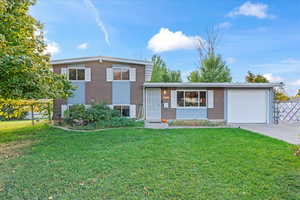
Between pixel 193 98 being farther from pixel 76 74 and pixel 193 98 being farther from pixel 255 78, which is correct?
pixel 255 78

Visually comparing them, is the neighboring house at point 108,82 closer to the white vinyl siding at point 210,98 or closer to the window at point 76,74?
the window at point 76,74

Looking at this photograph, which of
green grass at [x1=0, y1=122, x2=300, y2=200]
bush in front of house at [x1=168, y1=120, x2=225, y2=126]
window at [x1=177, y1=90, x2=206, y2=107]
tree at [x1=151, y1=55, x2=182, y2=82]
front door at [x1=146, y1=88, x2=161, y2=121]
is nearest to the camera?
green grass at [x1=0, y1=122, x2=300, y2=200]

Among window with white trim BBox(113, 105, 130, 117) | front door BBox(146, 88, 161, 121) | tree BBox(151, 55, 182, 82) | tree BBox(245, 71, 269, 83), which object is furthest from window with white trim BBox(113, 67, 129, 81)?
tree BBox(245, 71, 269, 83)

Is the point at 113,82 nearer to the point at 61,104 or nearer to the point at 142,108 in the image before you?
the point at 142,108

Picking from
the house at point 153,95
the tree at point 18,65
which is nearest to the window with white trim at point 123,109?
the house at point 153,95

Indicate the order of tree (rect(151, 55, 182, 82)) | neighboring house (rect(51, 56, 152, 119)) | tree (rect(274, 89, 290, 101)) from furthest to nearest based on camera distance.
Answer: tree (rect(151, 55, 182, 82)), tree (rect(274, 89, 290, 101)), neighboring house (rect(51, 56, 152, 119))

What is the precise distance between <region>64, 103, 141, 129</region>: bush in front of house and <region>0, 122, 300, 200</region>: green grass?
398 cm

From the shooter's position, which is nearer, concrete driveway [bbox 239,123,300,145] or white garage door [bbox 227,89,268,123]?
concrete driveway [bbox 239,123,300,145]

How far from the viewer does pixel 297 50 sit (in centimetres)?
1653

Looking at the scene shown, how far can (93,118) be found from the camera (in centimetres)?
991

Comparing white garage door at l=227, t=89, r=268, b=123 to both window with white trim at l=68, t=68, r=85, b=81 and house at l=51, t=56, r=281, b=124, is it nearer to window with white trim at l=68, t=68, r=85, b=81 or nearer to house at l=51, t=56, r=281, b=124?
house at l=51, t=56, r=281, b=124

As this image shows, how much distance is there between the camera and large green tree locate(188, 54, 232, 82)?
21.4m

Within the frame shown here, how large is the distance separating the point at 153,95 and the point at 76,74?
206 inches

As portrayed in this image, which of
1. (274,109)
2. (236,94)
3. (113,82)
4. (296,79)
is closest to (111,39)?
(113,82)
